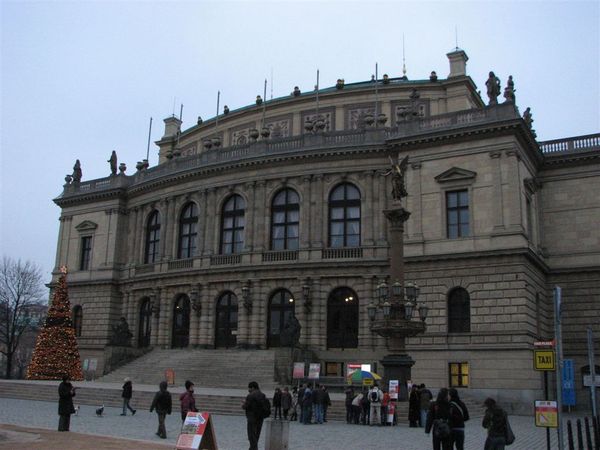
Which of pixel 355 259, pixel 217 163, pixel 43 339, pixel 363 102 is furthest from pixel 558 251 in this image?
pixel 43 339

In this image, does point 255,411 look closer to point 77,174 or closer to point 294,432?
point 294,432

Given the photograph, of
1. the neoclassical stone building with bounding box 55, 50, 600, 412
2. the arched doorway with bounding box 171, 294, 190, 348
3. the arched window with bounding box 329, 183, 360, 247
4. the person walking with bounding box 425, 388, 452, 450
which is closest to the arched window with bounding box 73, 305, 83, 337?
the neoclassical stone building with bounding box 55, 50, 600, 412

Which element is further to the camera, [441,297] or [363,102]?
[363,102]

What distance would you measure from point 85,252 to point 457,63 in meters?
34.2

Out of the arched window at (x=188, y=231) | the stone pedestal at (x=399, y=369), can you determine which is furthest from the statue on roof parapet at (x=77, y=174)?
the stone pedestal at (x=399, y=369)

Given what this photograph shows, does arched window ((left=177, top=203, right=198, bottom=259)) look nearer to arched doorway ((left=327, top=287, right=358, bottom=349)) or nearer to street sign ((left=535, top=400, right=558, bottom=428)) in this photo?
arched doorway ((left=327, top=287, right=358, bottom=349))

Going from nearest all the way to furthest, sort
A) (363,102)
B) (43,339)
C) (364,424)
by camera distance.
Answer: (364,424) → (43,339) → (363,102)

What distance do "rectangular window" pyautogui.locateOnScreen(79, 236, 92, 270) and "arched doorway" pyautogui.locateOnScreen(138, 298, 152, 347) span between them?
7.90 metres

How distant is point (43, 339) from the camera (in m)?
46.6

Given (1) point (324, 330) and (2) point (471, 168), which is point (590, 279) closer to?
(2) point (471, 168)

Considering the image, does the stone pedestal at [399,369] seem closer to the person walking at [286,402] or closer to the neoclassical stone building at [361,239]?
the person walking at [286,402]

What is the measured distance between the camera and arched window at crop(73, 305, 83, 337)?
55.3 meters

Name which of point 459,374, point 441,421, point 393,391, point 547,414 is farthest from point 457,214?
point 441,421

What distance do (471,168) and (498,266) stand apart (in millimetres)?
6009
